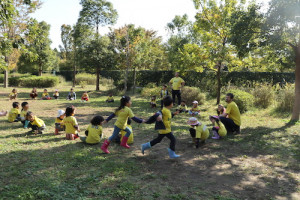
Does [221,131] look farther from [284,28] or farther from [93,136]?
[284,28]

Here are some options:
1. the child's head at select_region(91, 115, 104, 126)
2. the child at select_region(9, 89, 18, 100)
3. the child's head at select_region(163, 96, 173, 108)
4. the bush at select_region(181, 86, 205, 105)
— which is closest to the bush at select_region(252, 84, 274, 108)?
the bush at select_region(181, 86, 205, 105)

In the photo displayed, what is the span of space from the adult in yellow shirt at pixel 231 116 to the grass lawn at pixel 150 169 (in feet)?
1.40

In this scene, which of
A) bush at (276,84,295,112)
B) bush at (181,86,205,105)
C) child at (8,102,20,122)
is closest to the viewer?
child at (8,102,20,122)

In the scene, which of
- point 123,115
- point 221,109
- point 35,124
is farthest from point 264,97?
point 35,124

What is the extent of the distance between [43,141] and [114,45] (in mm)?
16526

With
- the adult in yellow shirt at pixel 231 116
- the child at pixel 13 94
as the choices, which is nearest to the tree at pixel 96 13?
the child at pixel 13 94

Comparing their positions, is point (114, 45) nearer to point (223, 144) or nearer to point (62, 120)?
point (62, 120)

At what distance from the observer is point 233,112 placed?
292 inches

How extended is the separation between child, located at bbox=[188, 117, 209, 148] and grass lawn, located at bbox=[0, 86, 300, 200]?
0.82ft

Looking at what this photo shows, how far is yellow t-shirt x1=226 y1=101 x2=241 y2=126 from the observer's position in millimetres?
7312

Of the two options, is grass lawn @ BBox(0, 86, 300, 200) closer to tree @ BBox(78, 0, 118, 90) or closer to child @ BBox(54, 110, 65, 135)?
child @ BBox(54, 110, 65, 135)

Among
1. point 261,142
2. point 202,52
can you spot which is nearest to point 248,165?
point 261,142

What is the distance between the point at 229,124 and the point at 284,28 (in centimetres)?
401

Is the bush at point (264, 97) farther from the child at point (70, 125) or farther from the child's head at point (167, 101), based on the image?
the child at point (70, 125)
